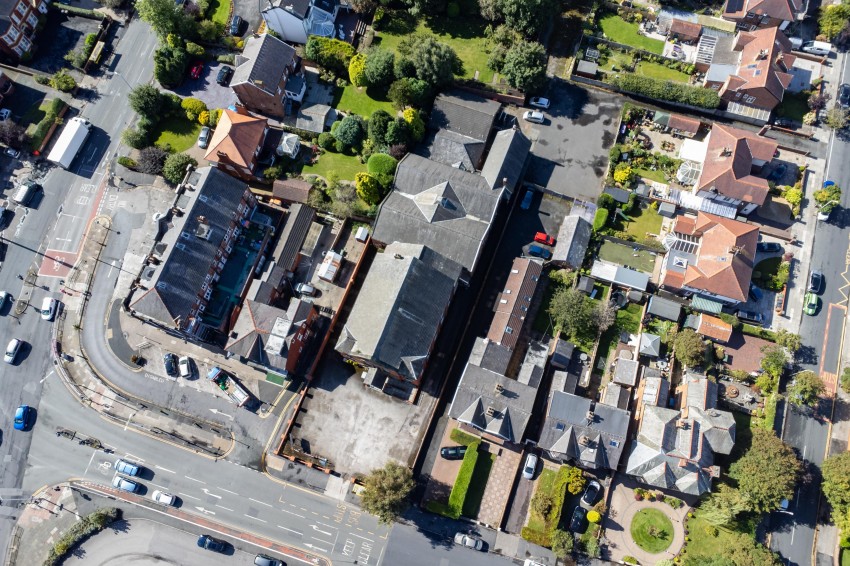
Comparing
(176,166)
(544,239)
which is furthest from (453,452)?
(176,166)

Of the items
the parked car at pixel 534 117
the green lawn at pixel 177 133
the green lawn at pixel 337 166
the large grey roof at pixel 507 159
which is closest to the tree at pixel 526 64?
the parked car at pixel 534 117

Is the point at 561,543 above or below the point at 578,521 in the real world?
below

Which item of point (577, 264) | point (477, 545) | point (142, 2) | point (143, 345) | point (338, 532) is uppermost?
point (142, 2)

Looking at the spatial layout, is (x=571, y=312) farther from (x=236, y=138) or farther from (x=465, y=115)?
(x=236, y=138)

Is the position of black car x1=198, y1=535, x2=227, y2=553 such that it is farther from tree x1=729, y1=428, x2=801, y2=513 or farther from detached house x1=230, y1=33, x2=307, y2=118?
tree x1=729, y1=428, x2=801, y2=513

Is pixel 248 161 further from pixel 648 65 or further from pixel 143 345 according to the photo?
pixel 648 65

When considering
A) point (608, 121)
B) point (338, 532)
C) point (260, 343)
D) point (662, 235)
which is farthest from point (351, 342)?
point (608, 121)
